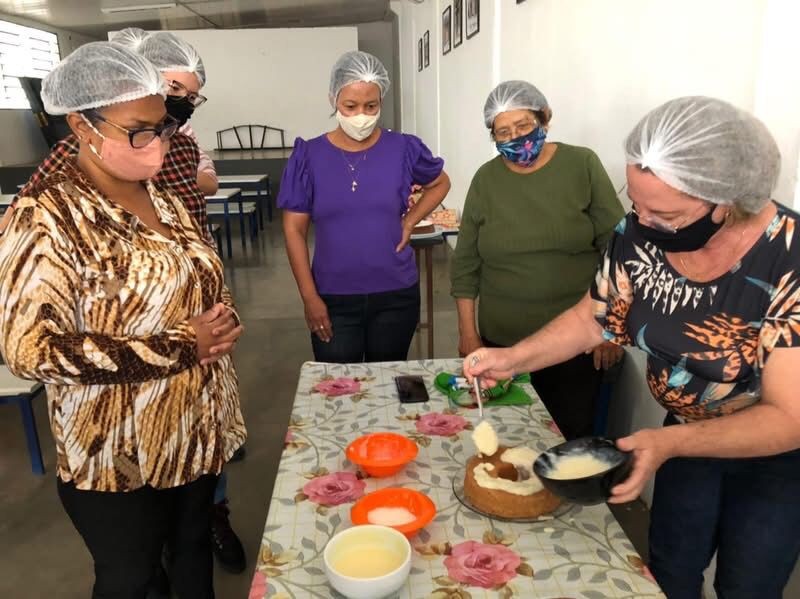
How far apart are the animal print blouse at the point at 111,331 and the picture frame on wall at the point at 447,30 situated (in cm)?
458

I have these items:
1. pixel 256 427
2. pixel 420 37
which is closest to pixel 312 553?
pixel 256 427

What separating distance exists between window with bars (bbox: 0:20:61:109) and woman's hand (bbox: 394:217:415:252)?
8787 mm

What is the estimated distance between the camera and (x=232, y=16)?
9.96 meters

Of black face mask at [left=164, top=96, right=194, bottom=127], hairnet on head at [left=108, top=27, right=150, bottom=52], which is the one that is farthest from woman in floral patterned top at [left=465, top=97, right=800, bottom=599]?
hairnet on head at [left=108, top=27, right=150, bottom=52]

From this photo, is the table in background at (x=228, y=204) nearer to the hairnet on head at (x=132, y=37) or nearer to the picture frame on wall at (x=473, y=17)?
the picture frame on wall at (x=473, y=17)

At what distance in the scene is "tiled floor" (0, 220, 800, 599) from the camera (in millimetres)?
1937

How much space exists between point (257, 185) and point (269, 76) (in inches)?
134

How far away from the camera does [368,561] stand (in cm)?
92

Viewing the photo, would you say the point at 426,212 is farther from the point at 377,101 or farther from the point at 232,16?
the point at 232,16

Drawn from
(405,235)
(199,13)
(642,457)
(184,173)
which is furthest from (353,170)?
(199,13)

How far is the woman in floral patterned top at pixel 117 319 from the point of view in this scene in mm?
1017

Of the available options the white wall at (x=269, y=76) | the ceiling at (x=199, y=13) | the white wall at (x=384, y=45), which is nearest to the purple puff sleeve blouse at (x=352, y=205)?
the ceiling at (x=199, y=13)

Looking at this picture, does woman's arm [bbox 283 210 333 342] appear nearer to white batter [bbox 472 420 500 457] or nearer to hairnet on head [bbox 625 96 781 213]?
white batter [bbox 472 420 500 457]

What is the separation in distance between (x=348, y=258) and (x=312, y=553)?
3.49 feet
